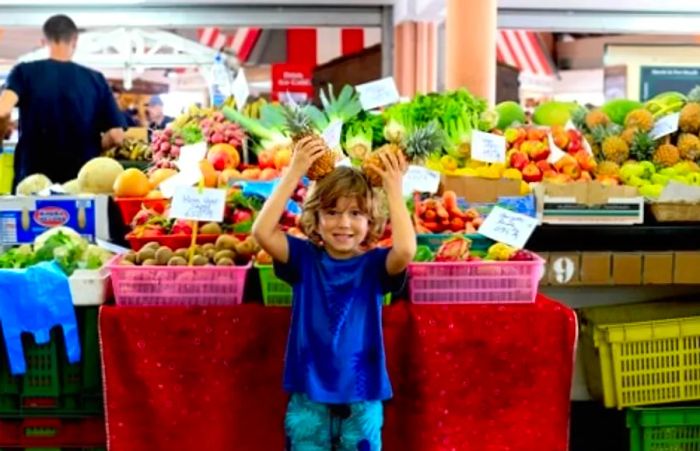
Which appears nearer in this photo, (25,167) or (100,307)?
(100,307)

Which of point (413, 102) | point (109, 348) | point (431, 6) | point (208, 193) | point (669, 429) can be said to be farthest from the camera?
point (431, 6)

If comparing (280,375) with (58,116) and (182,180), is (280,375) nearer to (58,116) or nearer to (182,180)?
(182,180)

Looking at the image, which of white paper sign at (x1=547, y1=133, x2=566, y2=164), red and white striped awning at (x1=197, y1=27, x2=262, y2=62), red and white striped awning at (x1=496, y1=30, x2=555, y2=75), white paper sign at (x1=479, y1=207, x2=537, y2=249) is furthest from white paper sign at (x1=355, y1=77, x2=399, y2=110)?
red and white striped awning at (x1=197, y1=27, x2=262, y2=62)

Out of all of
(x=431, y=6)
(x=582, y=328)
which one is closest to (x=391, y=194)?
(x=582, y=328)

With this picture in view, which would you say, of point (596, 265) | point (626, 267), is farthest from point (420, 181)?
point (626, 267)

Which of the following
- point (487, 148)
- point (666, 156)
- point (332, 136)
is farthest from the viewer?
point (666, 156)

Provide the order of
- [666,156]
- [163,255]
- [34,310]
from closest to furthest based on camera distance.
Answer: [34,310], [163,255], [666,156]

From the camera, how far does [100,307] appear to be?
2.94 meters

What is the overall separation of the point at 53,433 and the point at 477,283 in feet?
4.82

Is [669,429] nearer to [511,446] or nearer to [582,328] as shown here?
[582,328]

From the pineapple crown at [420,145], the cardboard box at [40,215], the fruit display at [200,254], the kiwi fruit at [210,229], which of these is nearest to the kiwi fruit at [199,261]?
the fruit display at [200,254]

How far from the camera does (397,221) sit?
8.54 feet

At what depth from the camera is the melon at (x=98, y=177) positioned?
14.5 feet

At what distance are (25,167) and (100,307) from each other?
265cm
